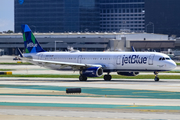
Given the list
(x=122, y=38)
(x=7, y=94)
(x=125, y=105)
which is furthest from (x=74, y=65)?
(x=122, y=38)

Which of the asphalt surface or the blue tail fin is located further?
the blue tail fin

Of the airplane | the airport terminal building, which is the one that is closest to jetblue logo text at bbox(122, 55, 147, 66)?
the airplane

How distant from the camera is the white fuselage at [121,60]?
52.0 m

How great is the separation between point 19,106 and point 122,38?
146217 mm

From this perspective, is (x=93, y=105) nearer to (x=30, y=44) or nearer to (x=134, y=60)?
(x=134, y=60)

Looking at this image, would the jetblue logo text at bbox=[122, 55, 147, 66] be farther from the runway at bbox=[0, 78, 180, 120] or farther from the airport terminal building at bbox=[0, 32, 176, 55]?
the airport terminal building at bbox=[0, 32, 176, 55]

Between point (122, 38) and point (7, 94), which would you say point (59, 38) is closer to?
point (122, 38)

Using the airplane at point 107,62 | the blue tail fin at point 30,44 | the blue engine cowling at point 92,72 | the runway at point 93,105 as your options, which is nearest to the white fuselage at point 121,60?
the airplane at point 107,62

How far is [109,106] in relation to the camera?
2778cm

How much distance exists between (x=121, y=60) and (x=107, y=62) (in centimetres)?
242

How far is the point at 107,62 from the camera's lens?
55469 mm

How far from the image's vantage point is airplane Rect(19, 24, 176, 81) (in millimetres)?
52188

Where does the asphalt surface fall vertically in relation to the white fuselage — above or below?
below

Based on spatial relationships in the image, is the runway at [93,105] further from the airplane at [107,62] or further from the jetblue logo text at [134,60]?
the jetblue logo text at [134,60]
